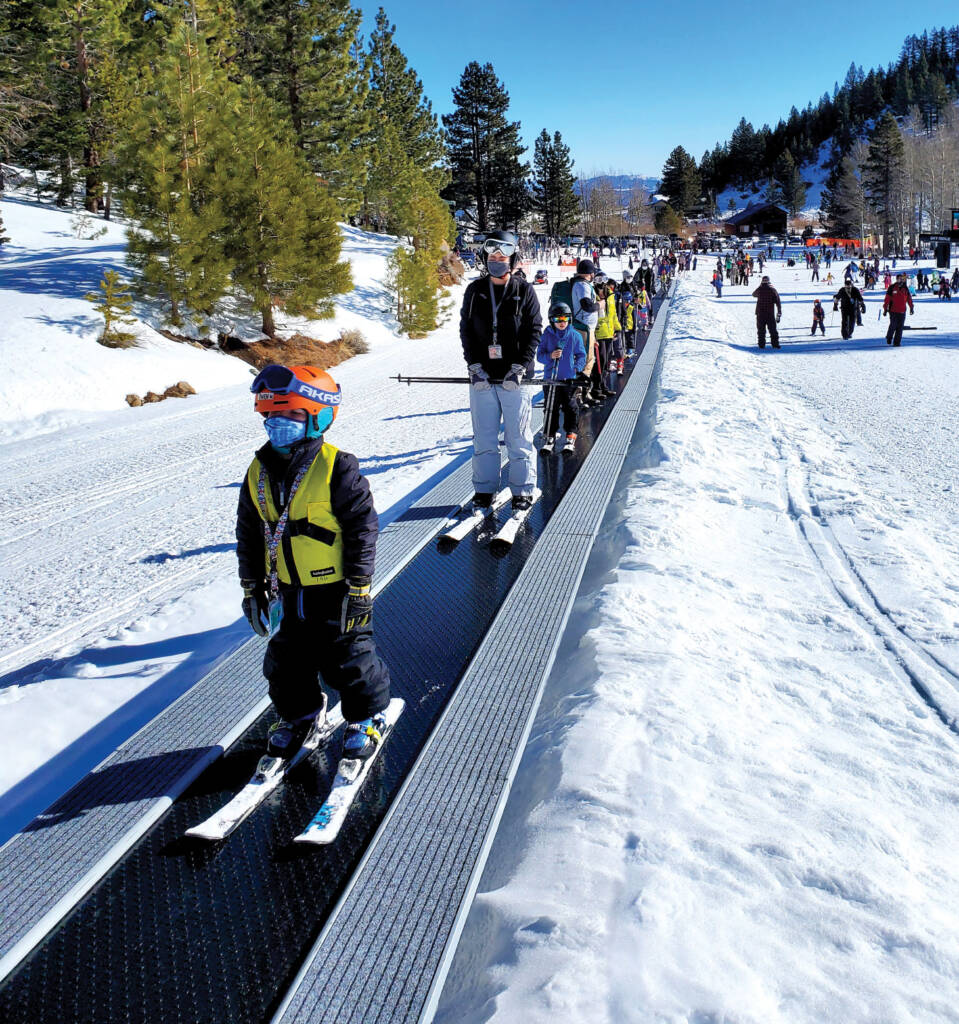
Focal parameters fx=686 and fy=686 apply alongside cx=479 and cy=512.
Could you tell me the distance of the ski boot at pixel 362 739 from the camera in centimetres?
272

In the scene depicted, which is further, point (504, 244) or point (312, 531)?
point (504, 244)

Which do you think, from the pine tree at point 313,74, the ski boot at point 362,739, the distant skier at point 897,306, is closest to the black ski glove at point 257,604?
the ski boot at point 362,739

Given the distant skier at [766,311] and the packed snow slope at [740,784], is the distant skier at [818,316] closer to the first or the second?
the distant skier at [766,311]

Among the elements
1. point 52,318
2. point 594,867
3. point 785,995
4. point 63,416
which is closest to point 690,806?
point 594,867

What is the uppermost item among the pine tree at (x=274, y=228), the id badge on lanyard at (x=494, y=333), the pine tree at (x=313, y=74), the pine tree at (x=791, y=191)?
the pine tree at (x=791, y=191)

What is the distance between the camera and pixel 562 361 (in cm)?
738

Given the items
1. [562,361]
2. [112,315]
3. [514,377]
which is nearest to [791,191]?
[112,315]

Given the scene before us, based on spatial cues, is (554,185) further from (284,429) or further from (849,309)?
(284,429)

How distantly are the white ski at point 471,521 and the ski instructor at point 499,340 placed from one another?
55cm

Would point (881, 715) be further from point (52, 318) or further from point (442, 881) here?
point (52, 318)

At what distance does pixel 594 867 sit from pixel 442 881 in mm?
531

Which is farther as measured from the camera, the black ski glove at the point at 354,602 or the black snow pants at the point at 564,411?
the black snow pants at the point at 564,411

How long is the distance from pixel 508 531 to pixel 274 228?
1704 centimetres

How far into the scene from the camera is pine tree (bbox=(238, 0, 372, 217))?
2892 centimetres
